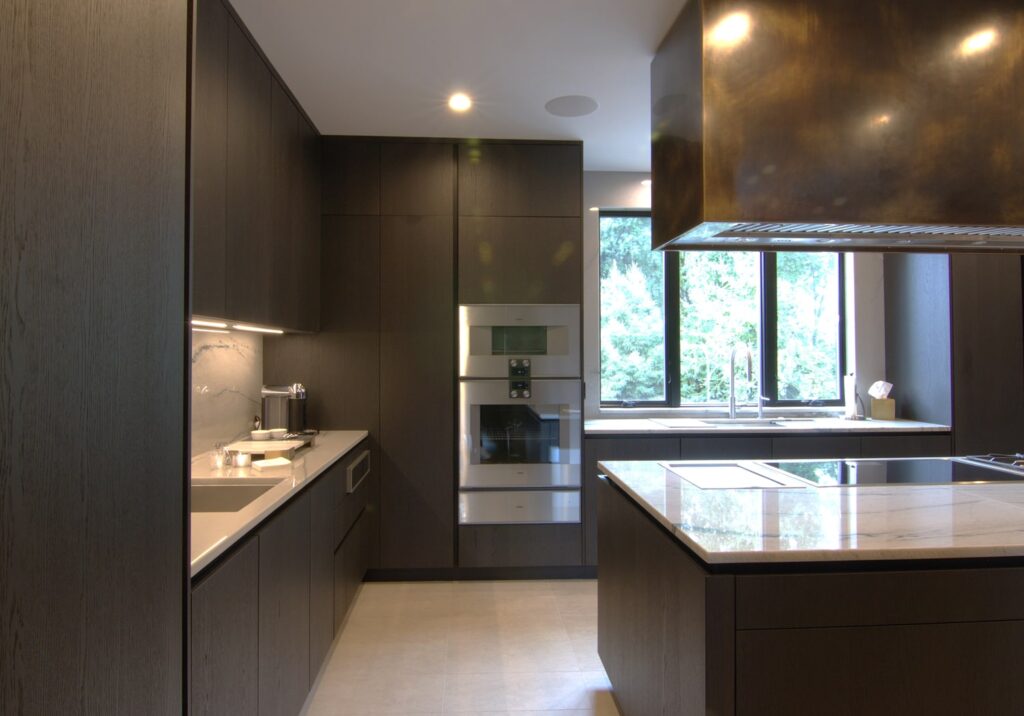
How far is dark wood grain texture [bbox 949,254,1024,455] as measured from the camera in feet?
11.2

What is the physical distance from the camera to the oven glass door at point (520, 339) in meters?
3.26

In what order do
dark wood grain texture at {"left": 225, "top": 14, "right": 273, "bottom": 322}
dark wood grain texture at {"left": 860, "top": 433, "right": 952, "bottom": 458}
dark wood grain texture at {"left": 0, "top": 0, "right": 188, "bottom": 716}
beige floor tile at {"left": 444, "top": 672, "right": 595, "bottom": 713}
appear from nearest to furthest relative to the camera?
dark wood grain texture at {"left": 0, "top": 0, "right": 188, "bottom": 716}
dark wood grain texture at {"left": 225, "top": 14, "right": 273, "bottom": 322}
beige floor tile at {"left": 444, "top": 672, "right": 595, "bottom": 713}
dark wood grain texture at {"left": 860, "top": 433, "right": 952, "bottom": 458}

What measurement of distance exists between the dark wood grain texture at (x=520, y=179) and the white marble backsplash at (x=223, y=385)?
146cm

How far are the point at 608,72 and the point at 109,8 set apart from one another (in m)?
2.10

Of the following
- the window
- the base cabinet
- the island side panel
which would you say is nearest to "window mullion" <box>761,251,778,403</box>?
the window

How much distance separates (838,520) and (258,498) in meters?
1.62

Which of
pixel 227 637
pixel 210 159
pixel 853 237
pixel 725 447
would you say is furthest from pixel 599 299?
pixel 227 637

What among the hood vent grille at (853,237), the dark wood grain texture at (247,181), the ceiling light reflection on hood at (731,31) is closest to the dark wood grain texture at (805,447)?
the hood vent grille at (853,237)

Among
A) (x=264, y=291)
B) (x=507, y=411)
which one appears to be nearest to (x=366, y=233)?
(x=264, y=291)

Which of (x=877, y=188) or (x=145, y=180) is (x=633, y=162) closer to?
(x=877, y=188)

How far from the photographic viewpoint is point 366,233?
3.25m

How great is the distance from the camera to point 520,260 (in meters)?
3.29

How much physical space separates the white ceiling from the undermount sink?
172cm

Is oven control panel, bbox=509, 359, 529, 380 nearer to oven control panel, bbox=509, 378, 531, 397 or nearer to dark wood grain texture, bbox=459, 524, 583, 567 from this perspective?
oven control panel, bbox=509, 378, 531, 397
